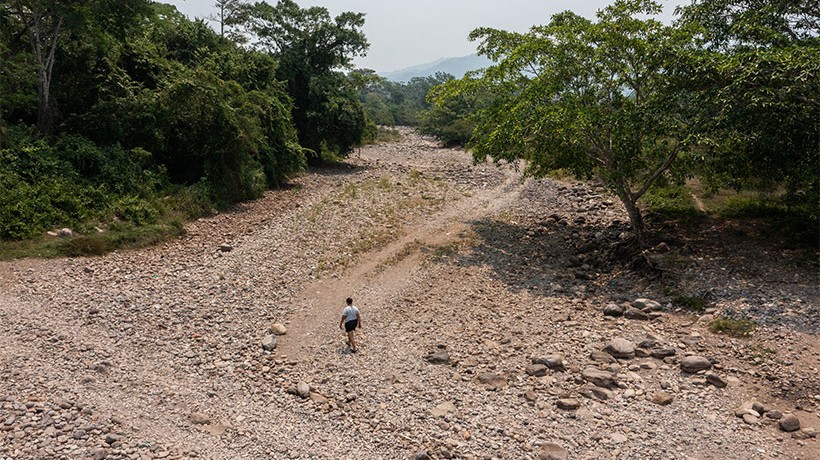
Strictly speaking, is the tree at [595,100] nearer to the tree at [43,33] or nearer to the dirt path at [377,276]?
the dirt path at [377,276]

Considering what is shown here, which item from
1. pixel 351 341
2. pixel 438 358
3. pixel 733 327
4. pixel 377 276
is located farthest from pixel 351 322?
pixel 733 327

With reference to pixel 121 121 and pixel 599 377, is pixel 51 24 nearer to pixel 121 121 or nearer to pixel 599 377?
pixel 121 121

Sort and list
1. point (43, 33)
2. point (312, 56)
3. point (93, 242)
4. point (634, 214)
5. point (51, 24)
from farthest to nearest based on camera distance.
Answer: point (312, 56), point (43, 33), point (51, 24), point (634, 214), point (93, 242)

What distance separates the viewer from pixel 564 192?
26859mm

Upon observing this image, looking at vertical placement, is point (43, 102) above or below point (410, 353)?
above

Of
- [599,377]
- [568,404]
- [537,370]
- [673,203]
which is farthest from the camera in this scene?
[673,203]

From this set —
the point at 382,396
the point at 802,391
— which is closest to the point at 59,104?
the point at 382,396

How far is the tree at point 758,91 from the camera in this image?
12305 mm

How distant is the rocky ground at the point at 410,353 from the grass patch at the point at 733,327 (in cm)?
20

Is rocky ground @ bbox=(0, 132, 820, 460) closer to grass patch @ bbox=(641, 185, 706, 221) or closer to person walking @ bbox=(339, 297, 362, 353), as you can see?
person walking @ bbox=(339, 297, 362, 353)

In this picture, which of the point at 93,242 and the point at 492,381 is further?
the point at 93,242

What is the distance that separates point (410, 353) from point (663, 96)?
11081 mm

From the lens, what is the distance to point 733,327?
1132cm

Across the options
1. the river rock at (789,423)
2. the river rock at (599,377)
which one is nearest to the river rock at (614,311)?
the river rock at (599,377)
